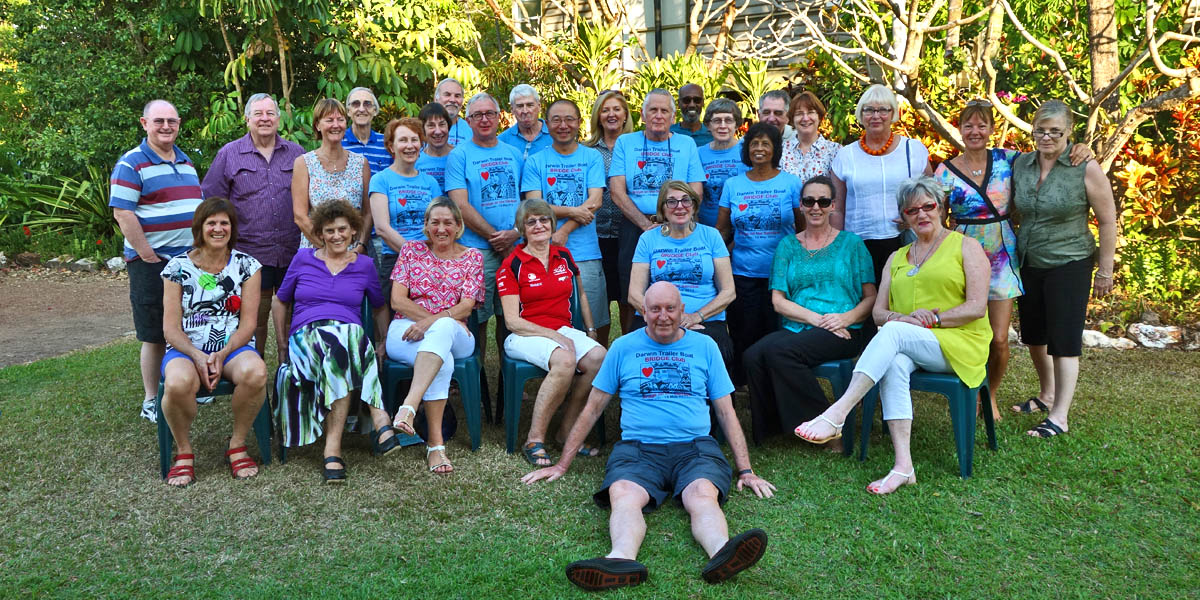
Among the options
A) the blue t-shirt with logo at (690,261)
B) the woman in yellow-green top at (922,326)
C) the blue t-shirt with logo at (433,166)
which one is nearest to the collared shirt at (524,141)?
the blue t-shirt with logo at (433,166)

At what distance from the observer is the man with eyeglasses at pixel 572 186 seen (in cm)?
461

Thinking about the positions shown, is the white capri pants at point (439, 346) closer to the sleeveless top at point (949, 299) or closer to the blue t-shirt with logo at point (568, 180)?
the blue t-shirt with logo at point (568, 180)

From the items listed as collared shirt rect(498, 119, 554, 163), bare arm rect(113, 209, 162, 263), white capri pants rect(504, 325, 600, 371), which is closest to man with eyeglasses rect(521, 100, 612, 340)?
collared shirt rect(498, 119, 554, 163)

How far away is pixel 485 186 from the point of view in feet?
15.3

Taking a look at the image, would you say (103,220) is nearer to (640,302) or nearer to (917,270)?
(640,302)

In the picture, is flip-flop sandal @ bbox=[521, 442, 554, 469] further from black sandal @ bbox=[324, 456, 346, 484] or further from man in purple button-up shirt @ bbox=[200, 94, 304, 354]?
man in purple button-up shirt @ bbox=[200, 94, 304, 354]

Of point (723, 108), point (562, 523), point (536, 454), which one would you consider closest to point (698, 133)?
point (723, 108)

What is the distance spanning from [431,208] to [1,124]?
10345 millimetres

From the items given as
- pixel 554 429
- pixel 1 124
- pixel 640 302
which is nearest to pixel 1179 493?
pixel 640 302

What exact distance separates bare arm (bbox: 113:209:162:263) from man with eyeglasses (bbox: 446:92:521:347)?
144 cm

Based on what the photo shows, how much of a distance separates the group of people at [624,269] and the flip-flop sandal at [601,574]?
0.44m

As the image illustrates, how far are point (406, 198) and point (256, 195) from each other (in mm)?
761

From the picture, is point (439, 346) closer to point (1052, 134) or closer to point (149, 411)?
point (149, 411)

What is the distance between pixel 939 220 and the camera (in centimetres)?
392
